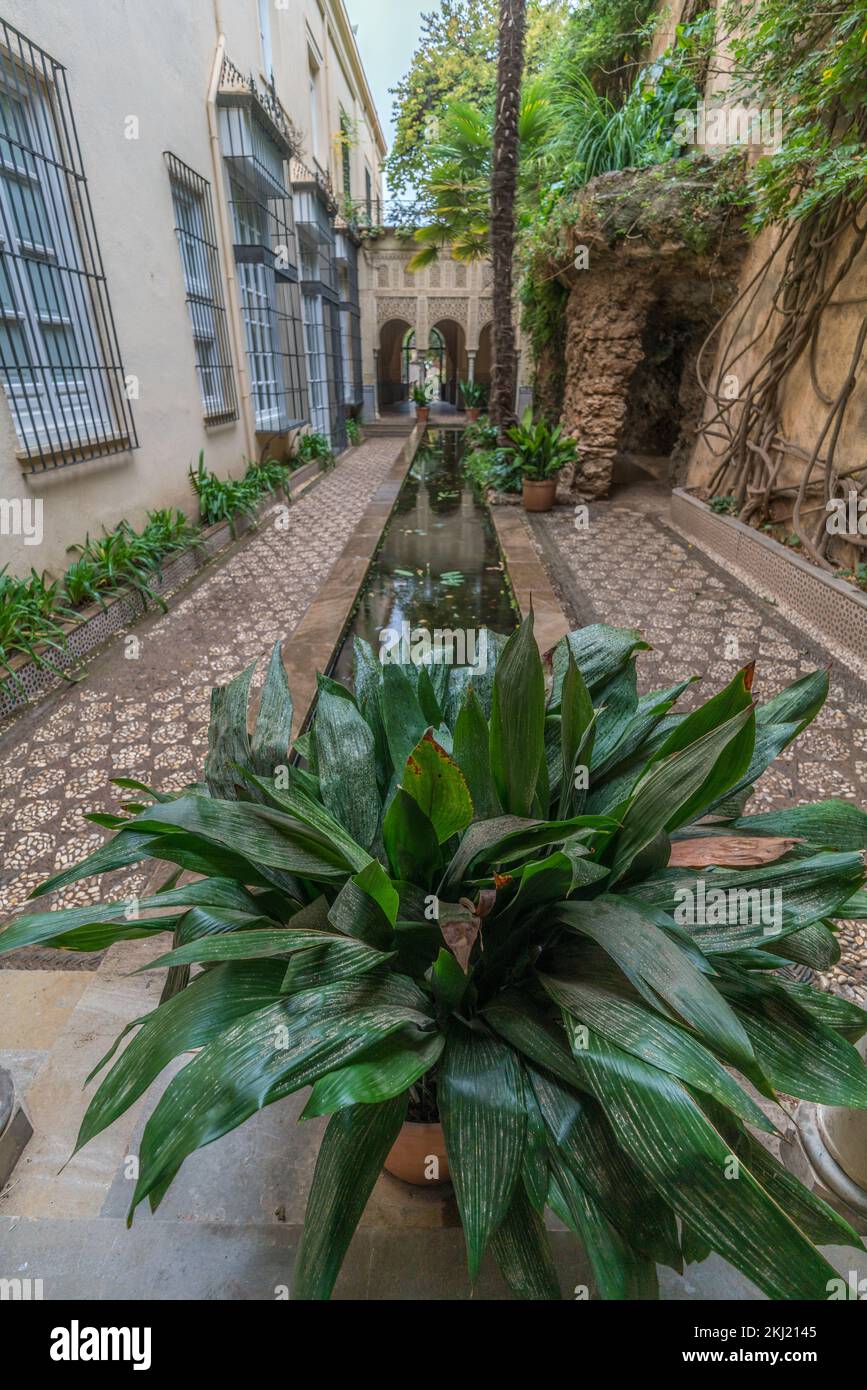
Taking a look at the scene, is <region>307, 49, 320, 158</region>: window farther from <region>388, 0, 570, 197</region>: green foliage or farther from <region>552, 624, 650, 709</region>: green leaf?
<region>552, 624, 650, 709</region>: green leaf

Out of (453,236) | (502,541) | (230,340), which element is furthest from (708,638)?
(453,236)

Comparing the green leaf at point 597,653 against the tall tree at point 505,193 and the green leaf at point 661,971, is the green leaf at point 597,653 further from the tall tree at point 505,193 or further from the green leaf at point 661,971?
the tall tree at point 505,193

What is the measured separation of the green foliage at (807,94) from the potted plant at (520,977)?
3.97m

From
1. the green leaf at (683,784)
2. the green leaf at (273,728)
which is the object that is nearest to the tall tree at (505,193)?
the green leaf at (273,728)

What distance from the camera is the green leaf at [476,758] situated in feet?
2.62

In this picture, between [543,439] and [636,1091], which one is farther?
[543,439]

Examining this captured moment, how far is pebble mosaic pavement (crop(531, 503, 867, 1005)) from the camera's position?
7.18 ft

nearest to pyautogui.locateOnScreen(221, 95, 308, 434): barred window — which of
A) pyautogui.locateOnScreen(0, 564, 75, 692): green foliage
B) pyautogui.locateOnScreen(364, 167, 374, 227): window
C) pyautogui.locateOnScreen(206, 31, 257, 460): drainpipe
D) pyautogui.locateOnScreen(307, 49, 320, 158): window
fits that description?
pyautogui.locateOnScreen(206, 31, 257, 460): drainpipe

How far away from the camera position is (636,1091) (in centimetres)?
54

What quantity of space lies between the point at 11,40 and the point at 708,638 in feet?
14.4

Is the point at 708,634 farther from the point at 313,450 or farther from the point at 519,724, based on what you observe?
the point at 313,450

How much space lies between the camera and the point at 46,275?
3258mm

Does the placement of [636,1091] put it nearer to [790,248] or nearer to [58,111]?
[58,111]

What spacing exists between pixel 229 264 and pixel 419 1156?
22.3ft
